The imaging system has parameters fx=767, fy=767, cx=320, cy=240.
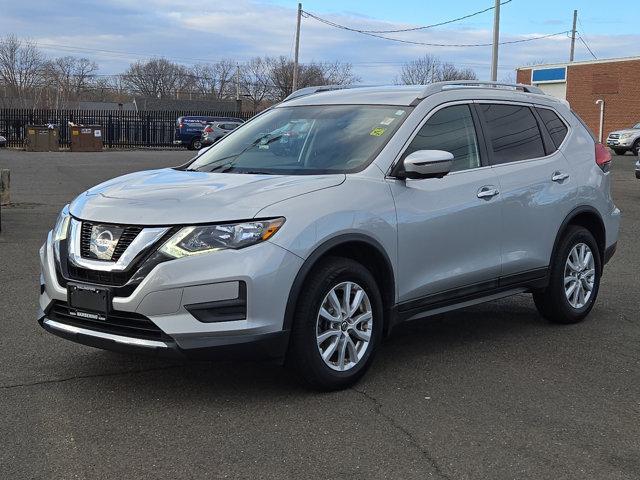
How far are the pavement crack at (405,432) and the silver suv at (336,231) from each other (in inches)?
6.9

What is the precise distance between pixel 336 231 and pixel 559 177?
2448mm

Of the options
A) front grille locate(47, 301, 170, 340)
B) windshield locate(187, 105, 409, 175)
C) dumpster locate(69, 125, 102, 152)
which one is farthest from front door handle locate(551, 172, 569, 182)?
dumpster locate(69, 125, 102, 152)

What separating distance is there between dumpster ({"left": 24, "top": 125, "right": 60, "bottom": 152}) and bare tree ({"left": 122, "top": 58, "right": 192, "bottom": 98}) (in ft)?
202

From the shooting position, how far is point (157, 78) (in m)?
96.4

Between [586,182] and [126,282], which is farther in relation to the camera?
[586,182]

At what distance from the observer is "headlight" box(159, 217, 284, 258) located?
13.2 ft

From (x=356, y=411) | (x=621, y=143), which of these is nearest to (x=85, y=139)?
(x=621, y=143)

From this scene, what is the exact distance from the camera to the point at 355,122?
17.2 ft

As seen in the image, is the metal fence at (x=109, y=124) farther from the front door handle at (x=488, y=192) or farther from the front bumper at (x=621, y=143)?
the front door handle at (x=488, y=192)

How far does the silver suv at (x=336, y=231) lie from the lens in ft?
13.3

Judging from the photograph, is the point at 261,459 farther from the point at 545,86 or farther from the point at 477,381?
the point at 545,86

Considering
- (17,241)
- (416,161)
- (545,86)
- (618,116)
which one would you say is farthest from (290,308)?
(545,86)

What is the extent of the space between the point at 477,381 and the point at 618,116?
46413 mm

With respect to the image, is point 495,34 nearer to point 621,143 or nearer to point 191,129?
point 621,143
